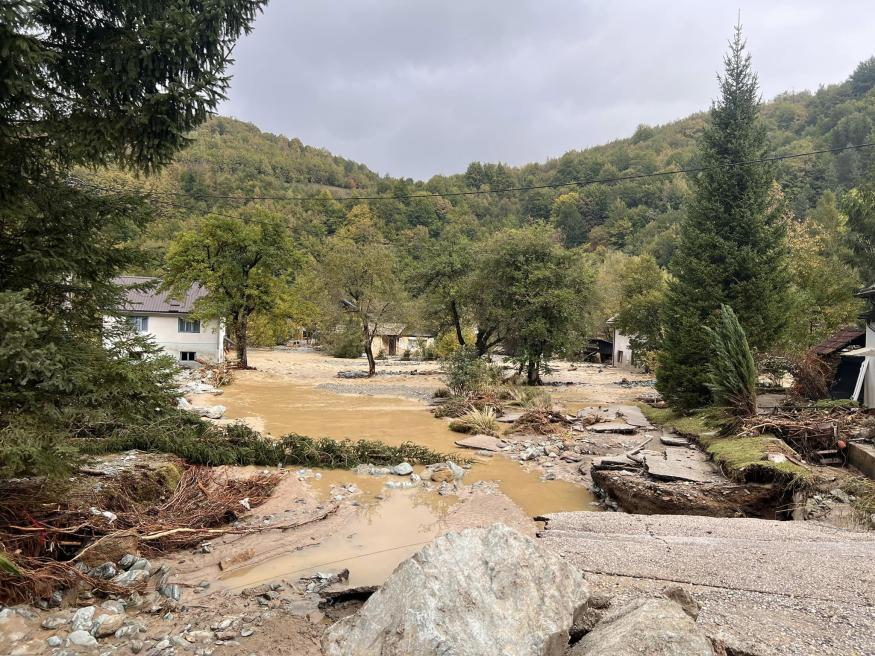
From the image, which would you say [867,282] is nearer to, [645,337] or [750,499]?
[645,337]

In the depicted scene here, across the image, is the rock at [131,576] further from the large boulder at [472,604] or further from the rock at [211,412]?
the rock at [211,412]

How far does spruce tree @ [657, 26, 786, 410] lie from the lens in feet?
55.2

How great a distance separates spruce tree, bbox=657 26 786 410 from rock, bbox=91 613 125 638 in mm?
16187

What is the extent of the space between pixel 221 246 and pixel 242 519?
89.1ft

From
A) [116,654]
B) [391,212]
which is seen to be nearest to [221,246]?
[116,654]

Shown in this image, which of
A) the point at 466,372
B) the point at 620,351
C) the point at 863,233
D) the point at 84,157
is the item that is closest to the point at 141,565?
the point at 84,157

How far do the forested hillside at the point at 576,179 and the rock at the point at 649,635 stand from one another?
56940 millimetres

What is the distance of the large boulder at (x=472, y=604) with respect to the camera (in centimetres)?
365

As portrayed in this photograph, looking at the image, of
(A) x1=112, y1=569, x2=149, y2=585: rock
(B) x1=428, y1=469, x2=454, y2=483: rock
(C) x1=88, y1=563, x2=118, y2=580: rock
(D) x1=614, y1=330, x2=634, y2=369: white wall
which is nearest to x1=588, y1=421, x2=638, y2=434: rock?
(B) x1=428, y1=469, x2=454, y2=483: rock

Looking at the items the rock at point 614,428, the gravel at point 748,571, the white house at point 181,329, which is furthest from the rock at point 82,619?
the white house at point 181,329

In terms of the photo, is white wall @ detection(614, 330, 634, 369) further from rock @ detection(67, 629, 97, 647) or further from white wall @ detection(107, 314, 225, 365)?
rock @ detection(67, 629, 97, 647)

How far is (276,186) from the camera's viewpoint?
87.2 meters

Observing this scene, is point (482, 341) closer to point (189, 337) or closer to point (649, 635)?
point (189, 337)

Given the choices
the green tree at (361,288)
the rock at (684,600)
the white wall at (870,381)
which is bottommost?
the rock at (684,600)
